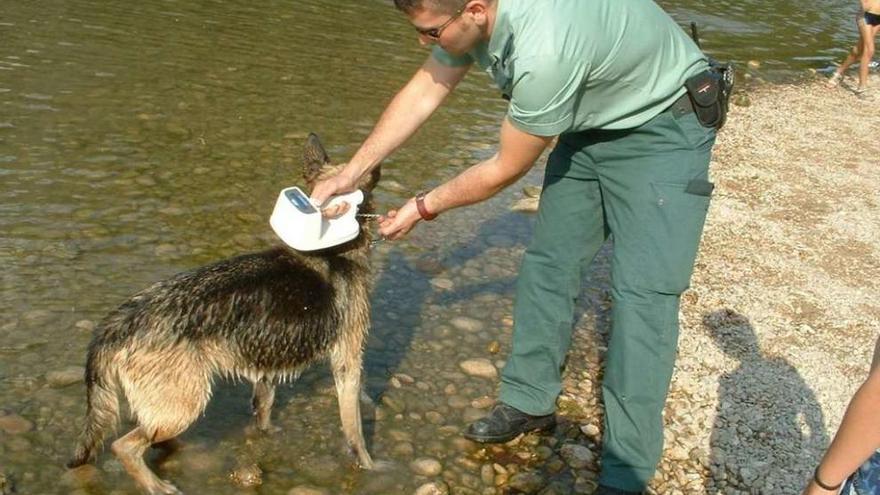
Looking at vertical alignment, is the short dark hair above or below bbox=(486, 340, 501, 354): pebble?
above

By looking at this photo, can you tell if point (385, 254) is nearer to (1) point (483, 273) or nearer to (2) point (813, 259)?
(1) point (483, 273)

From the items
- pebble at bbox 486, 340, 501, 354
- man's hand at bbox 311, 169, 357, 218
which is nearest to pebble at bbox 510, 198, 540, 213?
pebble at bbox 486, 340, 501, 354

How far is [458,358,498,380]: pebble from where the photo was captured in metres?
5.92

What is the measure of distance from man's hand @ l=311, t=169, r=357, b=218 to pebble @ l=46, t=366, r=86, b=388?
Answer: 5.87ft

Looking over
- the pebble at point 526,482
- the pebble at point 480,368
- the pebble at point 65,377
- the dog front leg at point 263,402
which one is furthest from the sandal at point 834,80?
the pebble at point 65,377

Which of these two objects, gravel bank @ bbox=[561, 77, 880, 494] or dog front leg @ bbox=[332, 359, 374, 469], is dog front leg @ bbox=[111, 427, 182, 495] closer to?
dog front leg @ bbox=[332, 359, 374, 469]

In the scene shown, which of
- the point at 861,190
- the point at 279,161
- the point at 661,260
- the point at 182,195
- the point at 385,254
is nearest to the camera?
the point at 661,260

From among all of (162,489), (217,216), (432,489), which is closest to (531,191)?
(217,216)

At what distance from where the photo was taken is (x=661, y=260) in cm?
419

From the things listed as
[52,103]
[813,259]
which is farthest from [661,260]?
[52,103]

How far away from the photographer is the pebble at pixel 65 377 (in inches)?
202

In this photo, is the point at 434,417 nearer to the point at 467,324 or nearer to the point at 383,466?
the point at 383,466

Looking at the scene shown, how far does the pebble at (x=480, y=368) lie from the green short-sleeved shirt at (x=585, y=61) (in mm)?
2288

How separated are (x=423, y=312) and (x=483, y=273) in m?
0.94
